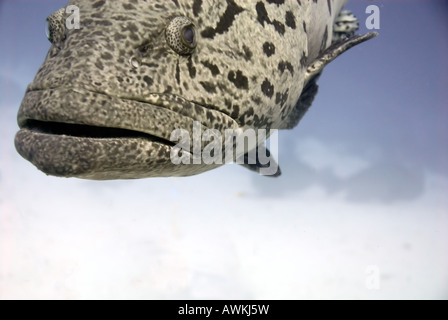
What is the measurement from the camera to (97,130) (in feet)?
10.6

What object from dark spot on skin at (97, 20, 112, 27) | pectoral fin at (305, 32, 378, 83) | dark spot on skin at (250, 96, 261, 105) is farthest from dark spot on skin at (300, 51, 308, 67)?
dark spot on skin at (97, 20, 112, 27)

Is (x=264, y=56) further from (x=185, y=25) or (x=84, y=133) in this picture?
(x=84, y=133)

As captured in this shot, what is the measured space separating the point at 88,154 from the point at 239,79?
1.64 m

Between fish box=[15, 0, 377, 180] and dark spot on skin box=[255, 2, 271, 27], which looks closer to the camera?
fish box=[15, 0, 377, 180]

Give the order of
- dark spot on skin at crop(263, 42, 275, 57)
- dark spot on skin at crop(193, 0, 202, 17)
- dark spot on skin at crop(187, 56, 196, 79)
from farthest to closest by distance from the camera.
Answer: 1. dark spot on skin at crop(263, 42, 275, 57)
2. dark spot on skin at crop(193, 0, 202, 17)
3. dark spot on skin at crop(187, 56, 196, 79)

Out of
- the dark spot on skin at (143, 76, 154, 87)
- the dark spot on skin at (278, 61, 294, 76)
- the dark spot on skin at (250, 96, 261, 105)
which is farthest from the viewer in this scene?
the dark spot on skin at (278, 61, 294, 76)

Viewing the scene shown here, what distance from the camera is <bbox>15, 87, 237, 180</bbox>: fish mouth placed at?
303 cm

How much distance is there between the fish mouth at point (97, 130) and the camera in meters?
3.03

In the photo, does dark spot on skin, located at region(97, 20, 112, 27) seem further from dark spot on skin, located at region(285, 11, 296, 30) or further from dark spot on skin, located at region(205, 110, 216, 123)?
dark spot on skin, located at region(285, 11, 296, 30)

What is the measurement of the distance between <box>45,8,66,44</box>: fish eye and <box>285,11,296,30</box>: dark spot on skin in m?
2.43

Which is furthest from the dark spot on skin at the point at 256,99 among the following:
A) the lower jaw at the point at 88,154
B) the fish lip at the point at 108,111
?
the lower jaw at the point at 88,154

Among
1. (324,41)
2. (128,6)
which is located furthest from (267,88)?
(324,41)

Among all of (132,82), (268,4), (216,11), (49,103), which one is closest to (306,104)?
(268,4)

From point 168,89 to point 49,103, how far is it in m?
0.97
